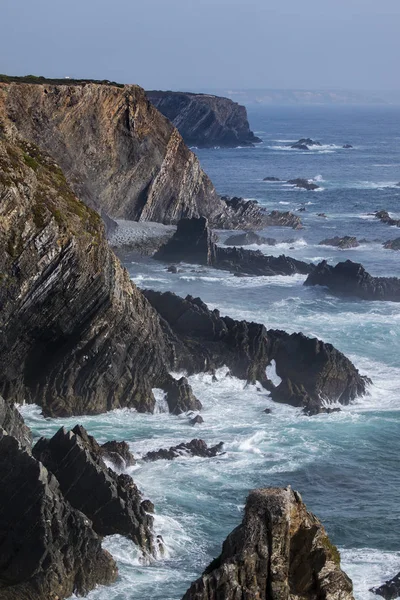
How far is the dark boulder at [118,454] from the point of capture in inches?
1624

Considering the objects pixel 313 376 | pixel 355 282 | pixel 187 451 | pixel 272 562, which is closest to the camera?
pixel 272 562

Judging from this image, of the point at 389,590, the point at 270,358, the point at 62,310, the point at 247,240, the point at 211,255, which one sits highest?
the point at 62,310

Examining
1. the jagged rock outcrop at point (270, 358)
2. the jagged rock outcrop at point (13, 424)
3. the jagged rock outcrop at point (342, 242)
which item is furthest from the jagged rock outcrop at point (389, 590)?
the jagged rock outcrop at point (342, 242)

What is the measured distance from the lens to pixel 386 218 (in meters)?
116

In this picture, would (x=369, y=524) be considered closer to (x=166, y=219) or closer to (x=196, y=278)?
(x=196, y=278)

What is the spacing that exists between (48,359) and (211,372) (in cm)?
977

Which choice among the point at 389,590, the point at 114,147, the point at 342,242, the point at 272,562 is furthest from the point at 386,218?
the point at 272,562

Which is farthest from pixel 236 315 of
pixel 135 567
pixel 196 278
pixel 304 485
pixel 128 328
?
pixel 135 567

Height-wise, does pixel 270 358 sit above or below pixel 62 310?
below

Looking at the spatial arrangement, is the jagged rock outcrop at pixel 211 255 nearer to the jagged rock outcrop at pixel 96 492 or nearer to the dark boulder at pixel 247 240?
the dark boulder at pixel 247 240

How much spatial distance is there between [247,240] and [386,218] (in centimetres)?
2459

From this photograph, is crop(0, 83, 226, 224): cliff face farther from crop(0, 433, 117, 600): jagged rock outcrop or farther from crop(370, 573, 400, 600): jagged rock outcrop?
crop(370, 573, 400, 600): jagged rock outcrop

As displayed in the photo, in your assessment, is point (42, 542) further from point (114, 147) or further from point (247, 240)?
point (247, 240)

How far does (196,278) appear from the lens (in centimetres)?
8100
